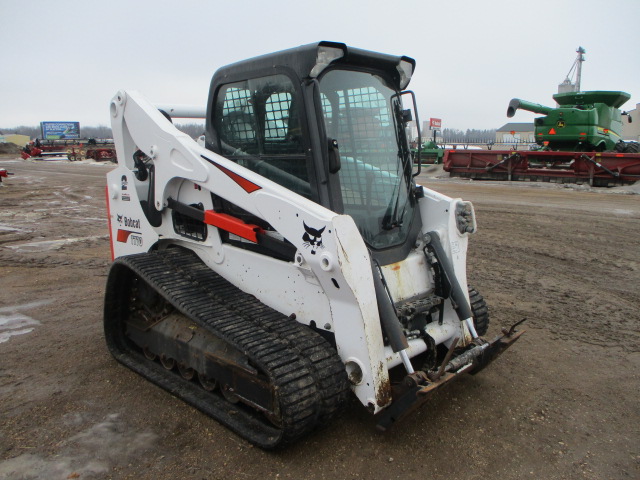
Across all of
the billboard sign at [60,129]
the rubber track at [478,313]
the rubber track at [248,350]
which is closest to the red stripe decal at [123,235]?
the rubber track at [248,350]

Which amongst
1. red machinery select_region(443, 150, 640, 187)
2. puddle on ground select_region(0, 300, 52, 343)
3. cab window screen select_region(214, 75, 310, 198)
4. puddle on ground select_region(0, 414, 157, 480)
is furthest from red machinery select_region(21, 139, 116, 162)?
puddle on ground select_region(0, 414, 157, 480)

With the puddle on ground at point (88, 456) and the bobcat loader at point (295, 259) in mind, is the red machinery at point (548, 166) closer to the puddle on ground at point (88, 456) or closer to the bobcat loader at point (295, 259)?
the bobcat loader at point (295, 259)

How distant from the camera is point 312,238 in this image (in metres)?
3.20

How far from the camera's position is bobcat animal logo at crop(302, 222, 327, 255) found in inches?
124

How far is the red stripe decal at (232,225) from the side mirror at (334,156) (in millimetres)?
655

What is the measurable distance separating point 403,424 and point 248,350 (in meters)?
1.18

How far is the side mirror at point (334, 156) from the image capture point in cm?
348

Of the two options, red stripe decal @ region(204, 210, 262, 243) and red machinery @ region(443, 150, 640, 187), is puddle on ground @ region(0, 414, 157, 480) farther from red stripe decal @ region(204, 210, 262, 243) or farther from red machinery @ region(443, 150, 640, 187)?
red machinery @ region(443, 150, 640, 187)

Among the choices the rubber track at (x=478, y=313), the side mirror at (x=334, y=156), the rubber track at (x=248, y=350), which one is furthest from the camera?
the rubber track at (x=478, y=313)

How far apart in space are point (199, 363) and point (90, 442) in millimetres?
825

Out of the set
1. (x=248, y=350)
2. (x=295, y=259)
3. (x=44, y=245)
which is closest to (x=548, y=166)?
(x=44, y=245)

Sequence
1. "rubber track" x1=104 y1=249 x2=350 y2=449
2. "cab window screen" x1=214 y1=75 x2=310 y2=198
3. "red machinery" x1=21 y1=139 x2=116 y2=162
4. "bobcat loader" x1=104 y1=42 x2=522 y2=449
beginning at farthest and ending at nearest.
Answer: "red machinery" x1=21 y1=139 x2=116 y2=162
"cab window screen" x1=214 y1=75 x2=310 y2=198
"bobcat loader" x1=104 y1=42 x2=522 y2=449
"rubber track" x1=104 y1=249 x2=350 y2=449

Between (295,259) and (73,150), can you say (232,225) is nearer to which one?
(295,259)

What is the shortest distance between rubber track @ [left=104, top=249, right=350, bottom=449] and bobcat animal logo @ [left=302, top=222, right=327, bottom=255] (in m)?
0.59
